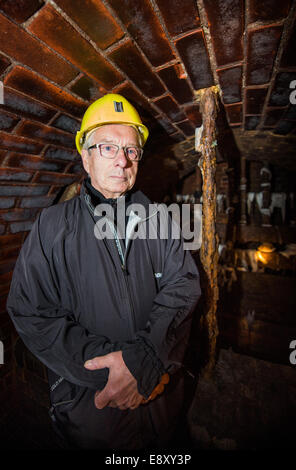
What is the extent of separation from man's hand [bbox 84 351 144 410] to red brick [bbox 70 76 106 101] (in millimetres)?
1603

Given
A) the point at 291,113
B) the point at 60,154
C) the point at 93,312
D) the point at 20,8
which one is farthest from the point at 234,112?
the point at 93,312

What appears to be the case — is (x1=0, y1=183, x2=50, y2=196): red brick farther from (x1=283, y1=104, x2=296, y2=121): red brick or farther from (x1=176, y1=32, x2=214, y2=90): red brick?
(x1=283, y1=104, x2=296, y2=121): red brick

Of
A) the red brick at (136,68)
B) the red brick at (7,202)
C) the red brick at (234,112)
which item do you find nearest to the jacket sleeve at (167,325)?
the red brick at (136,68)

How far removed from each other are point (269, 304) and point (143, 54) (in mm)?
4608

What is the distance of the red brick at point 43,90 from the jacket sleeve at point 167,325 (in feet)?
3.76

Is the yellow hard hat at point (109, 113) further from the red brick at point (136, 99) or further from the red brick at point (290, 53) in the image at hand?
the red brick at point (290, 53)

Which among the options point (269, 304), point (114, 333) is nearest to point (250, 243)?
point (269, 304)

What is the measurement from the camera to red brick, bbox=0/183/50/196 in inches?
61.1

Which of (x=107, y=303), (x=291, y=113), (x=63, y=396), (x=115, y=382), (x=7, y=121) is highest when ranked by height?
(x=291, y=113)

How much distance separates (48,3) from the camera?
82cm

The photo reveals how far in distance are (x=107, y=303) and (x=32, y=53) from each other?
136 centimetres

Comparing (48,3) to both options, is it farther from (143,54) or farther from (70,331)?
(70,331)

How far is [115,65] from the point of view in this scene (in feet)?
3.87

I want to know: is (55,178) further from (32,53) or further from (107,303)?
(107,303)
